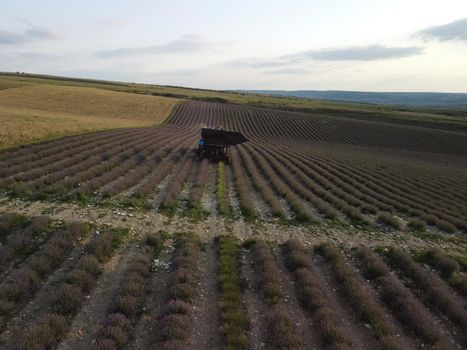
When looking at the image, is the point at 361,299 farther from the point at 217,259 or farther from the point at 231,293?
the point at 217,259

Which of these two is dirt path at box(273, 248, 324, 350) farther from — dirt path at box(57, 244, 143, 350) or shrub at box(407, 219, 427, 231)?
shrub at box(407, 219, 427, 231)

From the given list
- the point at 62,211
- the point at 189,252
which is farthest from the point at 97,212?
the point at 189,252

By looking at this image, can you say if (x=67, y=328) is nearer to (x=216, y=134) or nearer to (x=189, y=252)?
(x=189, y=252)

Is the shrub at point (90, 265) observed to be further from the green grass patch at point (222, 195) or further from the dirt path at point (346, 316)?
the green grass patch at point (222, 195)

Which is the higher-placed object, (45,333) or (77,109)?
(77,109)

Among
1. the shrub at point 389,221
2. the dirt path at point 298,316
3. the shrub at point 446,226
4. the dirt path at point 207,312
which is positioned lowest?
the shrub at point 446,226

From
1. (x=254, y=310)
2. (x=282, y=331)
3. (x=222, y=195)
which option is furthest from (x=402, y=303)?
(x=222, y=195)

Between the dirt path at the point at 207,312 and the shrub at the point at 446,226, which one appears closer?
the dirt path at the point at 207,312

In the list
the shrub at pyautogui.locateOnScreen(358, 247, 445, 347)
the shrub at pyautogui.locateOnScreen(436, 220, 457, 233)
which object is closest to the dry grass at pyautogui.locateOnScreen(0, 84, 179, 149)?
the shrub at pyautogui.locateOnScreen(358, 247, 445, 347)

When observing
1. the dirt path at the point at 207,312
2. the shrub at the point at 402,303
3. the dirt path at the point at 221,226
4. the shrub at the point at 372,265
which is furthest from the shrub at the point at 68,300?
the shrub at the point at 372,265
